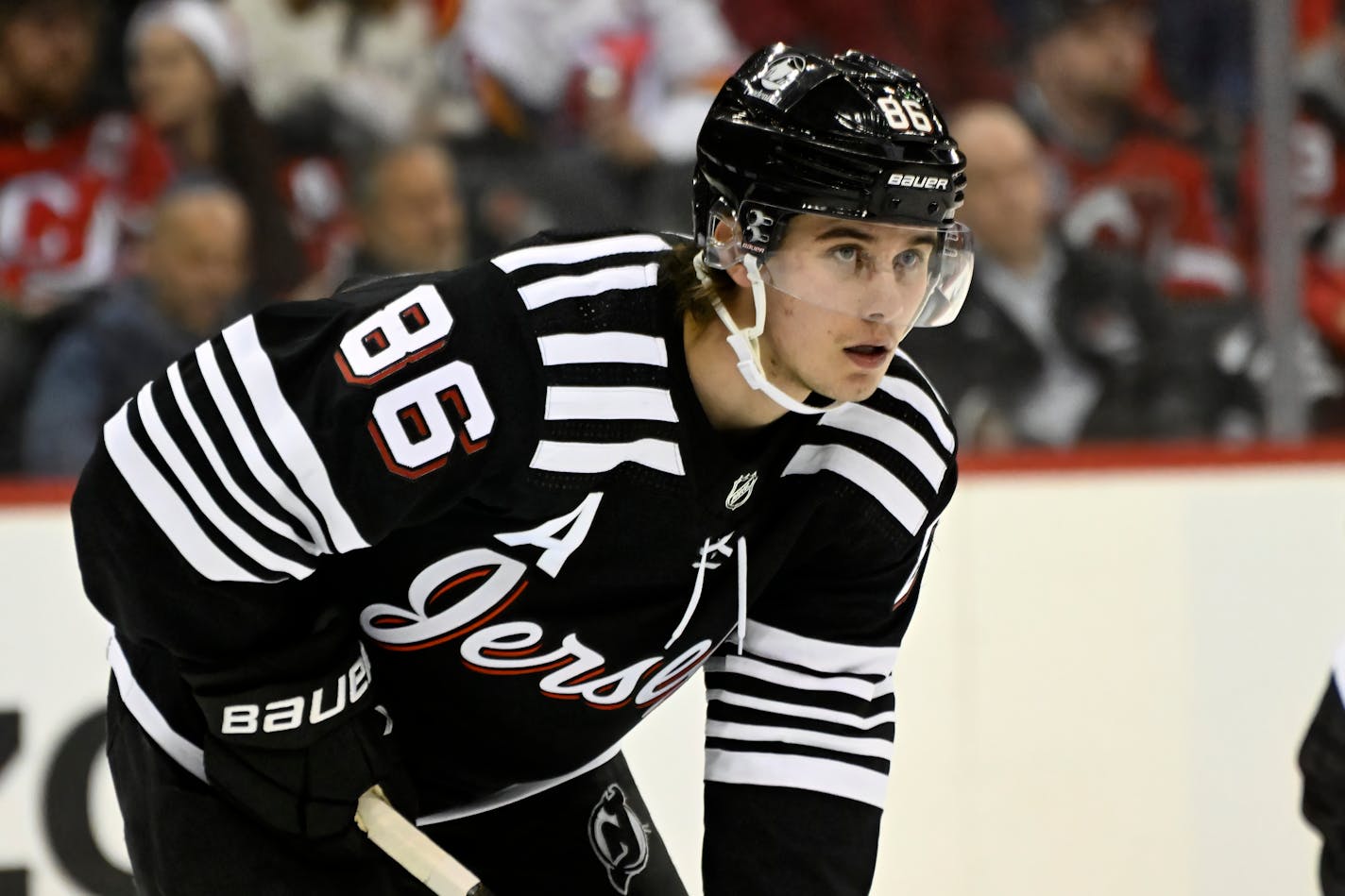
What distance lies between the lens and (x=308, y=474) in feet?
5.08

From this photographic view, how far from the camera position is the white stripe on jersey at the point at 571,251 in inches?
64.4

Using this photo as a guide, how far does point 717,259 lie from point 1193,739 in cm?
142

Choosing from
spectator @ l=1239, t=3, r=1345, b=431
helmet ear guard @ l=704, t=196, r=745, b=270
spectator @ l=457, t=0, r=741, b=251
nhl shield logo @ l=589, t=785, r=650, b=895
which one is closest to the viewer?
helmet ear guard @ l=704, t=196, r=745, b=270

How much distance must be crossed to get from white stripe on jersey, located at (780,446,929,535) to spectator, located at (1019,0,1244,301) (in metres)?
2.31

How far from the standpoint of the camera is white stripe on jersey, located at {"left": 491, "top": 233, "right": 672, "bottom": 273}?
1635 mm

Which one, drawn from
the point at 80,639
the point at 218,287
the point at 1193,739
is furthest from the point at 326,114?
the point at 1193,739

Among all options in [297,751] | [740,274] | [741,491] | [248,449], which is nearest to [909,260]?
[740,274]

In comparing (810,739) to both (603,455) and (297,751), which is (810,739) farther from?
(297,751)

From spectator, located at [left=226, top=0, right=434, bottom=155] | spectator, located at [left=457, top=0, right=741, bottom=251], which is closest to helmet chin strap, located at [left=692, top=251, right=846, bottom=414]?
spectator, located at [left=457, top=0, right=741, bottom=251]

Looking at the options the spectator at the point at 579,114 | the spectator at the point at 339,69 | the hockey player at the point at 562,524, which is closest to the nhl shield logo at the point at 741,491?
the hockey player at the point at 562,524

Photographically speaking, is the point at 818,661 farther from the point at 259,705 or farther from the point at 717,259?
the point at 259,705

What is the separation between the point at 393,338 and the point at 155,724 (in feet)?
1.63

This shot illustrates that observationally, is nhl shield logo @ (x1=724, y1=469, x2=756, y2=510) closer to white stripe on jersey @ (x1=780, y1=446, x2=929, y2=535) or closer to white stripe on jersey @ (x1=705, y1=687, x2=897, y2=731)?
white stripe on jersey @ (x1=780, y1=446, x2=929, y2=535)

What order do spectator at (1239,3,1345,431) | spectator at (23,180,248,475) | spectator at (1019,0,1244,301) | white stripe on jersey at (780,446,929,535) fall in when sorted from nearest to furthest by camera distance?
white stripe on jersey at (780,446,929,535)
spectator at (23,180,248,475)
spectator at (1239,3,1345,431)
spectator at (1019,0,1244,301)
